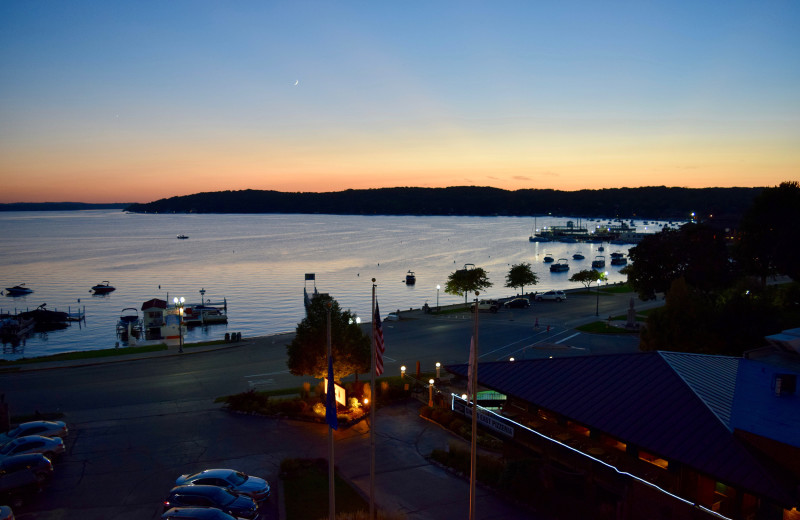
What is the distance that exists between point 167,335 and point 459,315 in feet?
102

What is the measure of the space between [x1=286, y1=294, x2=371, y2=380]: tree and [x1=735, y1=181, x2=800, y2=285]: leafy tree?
153 feet

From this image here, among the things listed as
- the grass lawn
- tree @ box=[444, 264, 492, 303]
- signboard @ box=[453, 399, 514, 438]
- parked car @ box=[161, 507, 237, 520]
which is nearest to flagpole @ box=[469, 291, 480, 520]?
signboard @ box=[453, 399, 514, 438]

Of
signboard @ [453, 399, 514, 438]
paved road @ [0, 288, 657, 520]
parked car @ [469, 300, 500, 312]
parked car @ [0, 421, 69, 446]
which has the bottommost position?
parked car @ [469, 300, 500, 312]

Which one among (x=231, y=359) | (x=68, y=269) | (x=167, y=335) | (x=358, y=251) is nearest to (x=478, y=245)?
(x=358, y=251)

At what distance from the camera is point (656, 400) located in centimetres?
1500

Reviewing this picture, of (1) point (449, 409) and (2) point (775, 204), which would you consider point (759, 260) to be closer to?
(2) point (775, 204)

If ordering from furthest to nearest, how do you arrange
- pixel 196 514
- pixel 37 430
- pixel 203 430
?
pixel 203 430 < pixel 37 430 < pixel 196 514

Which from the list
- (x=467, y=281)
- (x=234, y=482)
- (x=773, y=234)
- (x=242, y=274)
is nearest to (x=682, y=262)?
(x=773, y=234)

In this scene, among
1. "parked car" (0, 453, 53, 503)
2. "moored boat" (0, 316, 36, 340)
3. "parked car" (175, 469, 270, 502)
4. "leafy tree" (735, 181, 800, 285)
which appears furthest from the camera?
"moored boat" (0, 316, 36, 340)

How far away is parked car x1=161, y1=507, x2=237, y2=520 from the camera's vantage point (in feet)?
46.2

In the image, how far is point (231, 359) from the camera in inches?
1423

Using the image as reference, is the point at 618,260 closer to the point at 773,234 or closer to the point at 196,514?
the point at 773,234

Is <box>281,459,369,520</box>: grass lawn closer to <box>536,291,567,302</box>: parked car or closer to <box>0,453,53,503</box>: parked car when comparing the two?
<box>0,453,53,503</box>: parked car

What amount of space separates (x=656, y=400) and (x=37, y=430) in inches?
902
